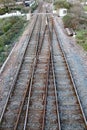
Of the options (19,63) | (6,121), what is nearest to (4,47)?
(19,63)

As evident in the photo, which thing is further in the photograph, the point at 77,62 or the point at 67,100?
the point at 77,62

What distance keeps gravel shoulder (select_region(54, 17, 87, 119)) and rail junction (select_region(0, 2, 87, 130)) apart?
37 centimetres

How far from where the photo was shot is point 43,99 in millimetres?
15672

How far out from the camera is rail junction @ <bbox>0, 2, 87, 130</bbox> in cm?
1326

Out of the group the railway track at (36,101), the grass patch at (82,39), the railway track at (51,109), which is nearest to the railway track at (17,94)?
the railway track at (36,101)

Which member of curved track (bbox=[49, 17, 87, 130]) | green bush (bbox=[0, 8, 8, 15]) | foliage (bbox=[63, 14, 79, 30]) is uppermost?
curved track (bbox=[49, 17, 87, 130])

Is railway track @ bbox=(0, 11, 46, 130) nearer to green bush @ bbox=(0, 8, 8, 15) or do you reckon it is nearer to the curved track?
the curved track

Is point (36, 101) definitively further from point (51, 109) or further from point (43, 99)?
point (51, 109)

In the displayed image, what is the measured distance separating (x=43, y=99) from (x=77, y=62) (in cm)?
761

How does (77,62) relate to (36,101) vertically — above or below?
below

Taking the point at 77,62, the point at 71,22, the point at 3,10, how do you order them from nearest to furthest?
the point at 77,62 < the point at 71,22 < the point at 3,10

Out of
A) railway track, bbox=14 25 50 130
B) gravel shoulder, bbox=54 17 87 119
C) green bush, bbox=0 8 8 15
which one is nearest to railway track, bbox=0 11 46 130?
railway track, bbox=14 25 50 130

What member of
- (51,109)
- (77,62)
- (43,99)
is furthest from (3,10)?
(51,109)

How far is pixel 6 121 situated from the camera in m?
13.5
